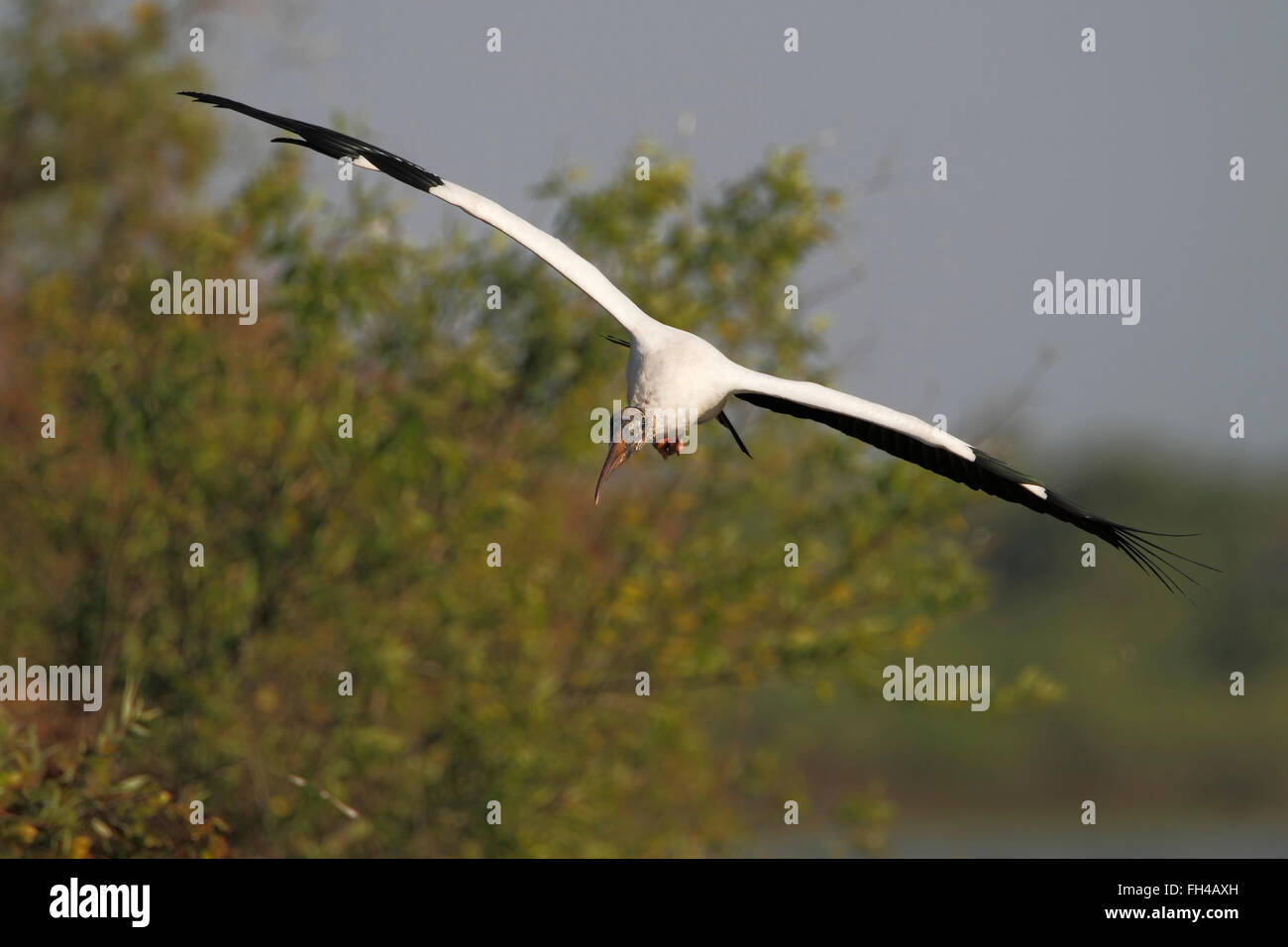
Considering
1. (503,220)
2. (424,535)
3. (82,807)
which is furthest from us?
(424,535)

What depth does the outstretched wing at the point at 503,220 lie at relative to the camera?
6.46 meters

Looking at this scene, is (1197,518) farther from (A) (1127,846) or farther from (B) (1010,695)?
(B) (1010,695)

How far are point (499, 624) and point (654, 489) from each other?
1203mm

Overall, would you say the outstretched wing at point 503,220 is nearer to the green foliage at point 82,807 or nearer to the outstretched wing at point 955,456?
the outstretched wing at point 955,456

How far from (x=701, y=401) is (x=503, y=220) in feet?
3.89

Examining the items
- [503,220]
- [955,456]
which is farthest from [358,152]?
[955,456]

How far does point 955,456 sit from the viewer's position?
6.19 metres

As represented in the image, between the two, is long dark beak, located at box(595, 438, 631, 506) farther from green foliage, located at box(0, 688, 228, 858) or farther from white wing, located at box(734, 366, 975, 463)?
green foliage, located at box(0, 688, 228, 858)

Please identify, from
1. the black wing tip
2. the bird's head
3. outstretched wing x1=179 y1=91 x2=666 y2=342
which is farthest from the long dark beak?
the black wing tip

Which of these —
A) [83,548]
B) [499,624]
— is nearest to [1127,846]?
[499,624]

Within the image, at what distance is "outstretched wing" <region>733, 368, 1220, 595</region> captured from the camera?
19.7ft

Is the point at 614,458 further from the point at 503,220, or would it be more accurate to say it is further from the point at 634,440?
the point at 503,220

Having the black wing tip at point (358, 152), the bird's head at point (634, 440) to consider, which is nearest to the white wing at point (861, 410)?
the bird's head at point (634, 440)

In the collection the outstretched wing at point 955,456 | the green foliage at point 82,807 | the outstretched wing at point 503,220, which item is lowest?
the green foliage at point 82,807
